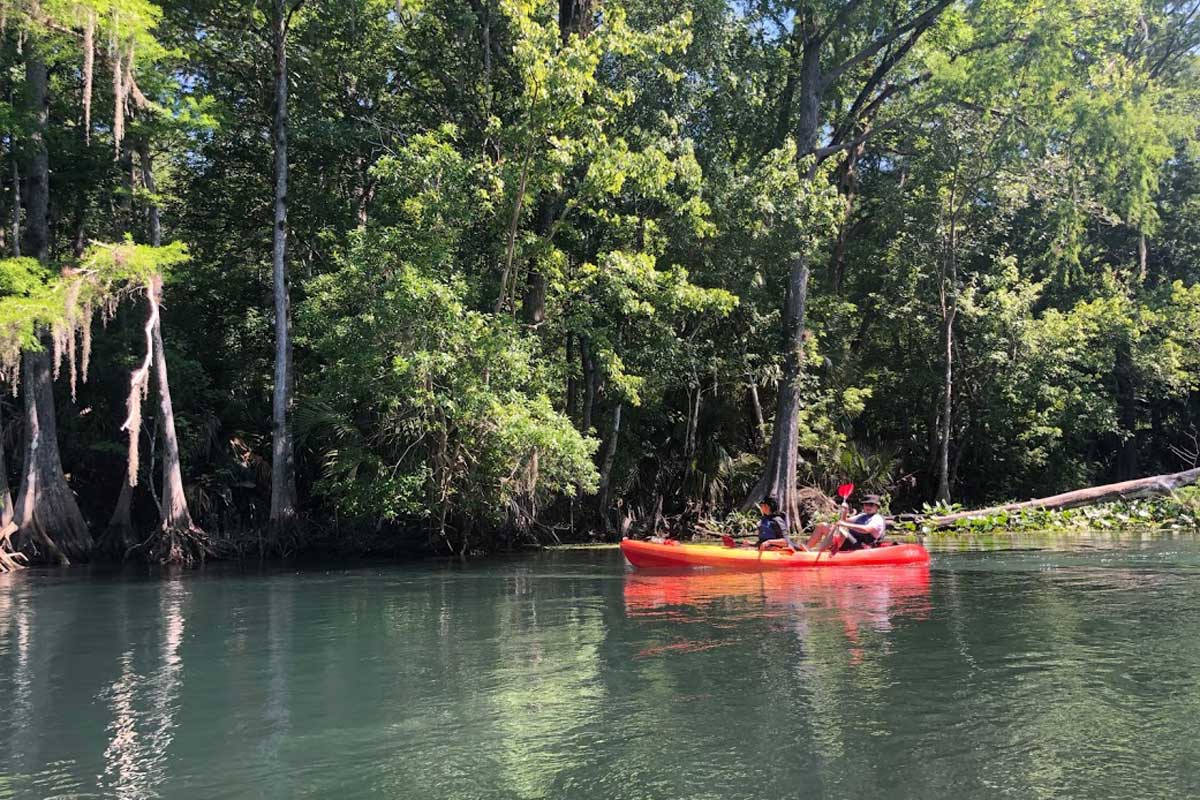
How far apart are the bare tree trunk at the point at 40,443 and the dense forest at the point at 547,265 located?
82 millimetres

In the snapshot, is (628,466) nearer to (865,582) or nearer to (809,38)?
(865,582)

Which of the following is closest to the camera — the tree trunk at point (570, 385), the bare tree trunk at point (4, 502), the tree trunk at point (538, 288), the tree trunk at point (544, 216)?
the bare tree trunk at point (4, 502)

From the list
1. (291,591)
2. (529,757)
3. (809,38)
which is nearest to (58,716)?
(529,757)

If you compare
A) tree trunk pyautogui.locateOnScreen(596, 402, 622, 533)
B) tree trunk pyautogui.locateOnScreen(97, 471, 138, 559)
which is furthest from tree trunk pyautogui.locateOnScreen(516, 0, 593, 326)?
tree trunk pyautogui.locateOnScreen(97, 471, 138, 559)

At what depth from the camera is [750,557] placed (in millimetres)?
13727

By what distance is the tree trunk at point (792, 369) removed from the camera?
2062 centimetres

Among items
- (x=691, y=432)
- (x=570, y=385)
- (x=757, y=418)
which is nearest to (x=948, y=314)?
(x=757, y=418)

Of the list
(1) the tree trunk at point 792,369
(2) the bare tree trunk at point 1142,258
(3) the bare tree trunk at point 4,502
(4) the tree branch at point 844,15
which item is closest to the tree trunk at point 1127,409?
(2) the bare tree trunk at point 1142,258

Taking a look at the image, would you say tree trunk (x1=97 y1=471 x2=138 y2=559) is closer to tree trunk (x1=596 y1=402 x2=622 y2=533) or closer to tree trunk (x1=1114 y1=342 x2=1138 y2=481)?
tree trunk (x1=596 y1=402 x2=622 y2=533)

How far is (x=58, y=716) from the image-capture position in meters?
6.57

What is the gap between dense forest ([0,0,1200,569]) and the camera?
16375mm

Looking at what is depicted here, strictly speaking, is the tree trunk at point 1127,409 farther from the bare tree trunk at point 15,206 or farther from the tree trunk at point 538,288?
the bare tree trunk at point 15,206

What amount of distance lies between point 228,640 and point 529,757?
17.2 feet

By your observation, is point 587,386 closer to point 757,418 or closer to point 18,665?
point 757,418
